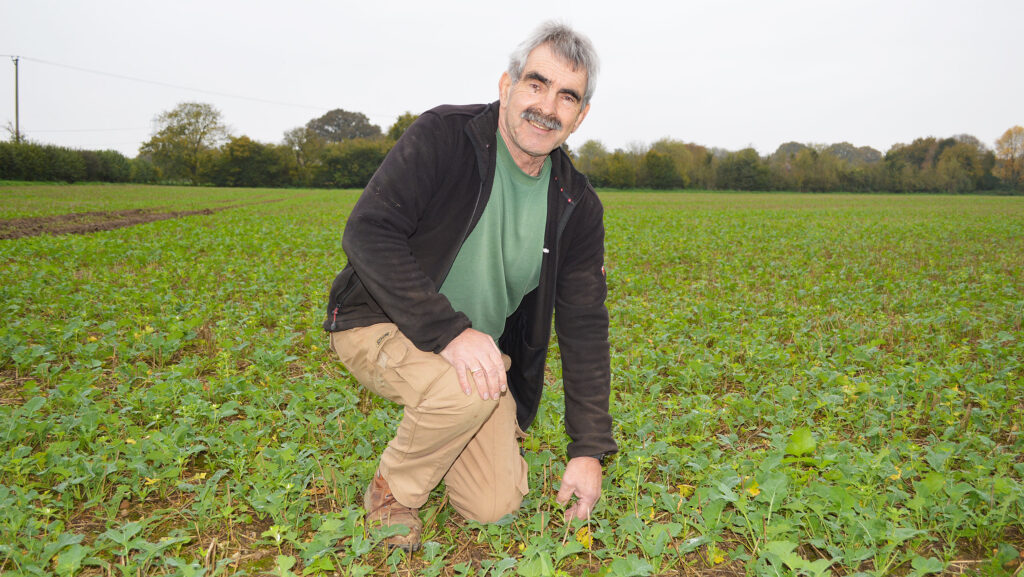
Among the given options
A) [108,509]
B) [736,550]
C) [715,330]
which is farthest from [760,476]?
[715,330]

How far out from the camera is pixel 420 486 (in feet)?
7.90

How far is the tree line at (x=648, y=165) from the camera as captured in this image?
202ft

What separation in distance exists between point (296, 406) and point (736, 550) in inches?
95.1

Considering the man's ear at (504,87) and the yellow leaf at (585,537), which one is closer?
the yellow leaf at (585,537)

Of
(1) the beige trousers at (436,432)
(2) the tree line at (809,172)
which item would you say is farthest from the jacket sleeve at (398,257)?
(2) the tree line at (809,172)

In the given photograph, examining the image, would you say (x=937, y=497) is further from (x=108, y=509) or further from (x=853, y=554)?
(x=108, y=509)

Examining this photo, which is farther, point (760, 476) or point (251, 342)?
point (251, 342)

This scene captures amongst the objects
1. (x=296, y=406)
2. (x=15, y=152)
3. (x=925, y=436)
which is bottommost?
(x=925, y=436)

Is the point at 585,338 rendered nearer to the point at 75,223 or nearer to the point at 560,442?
the point at 560,442

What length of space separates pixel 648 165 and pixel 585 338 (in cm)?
6913

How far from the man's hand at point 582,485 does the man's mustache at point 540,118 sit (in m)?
1.37

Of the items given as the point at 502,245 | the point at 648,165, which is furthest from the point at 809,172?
the point at 502,245

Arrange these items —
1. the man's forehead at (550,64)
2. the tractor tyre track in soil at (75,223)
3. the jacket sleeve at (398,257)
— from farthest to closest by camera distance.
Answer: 1. the tractor tyre track in soil at (75,223)
2. the man's forehead at (550,64)
3. the jacket sleeve at (398,257)

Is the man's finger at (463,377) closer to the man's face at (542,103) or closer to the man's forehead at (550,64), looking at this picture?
the man's face at (542,103)
